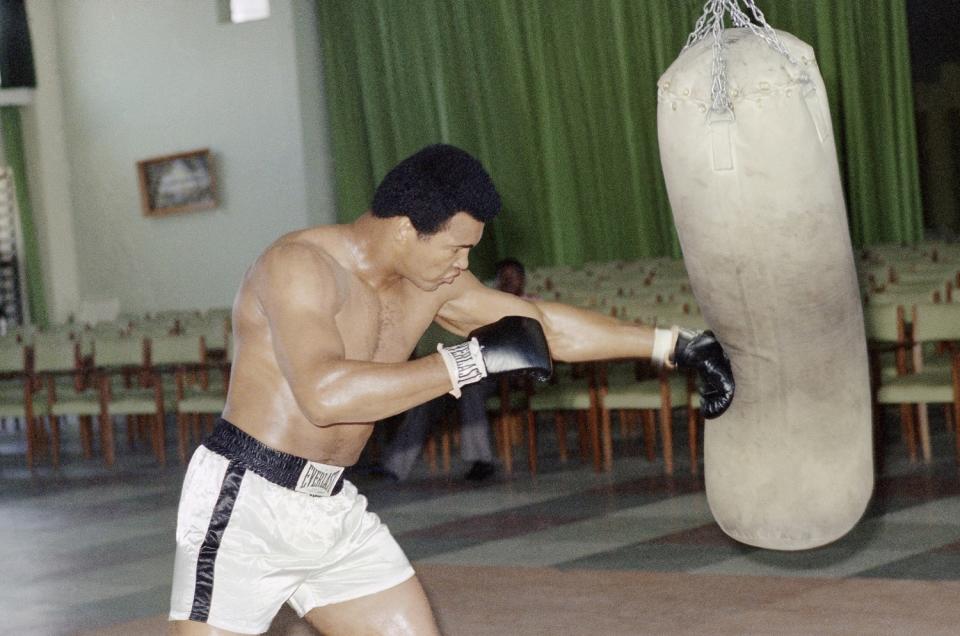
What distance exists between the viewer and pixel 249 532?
2.65 m

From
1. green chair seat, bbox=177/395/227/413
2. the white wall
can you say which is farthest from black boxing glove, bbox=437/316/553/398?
the white wall

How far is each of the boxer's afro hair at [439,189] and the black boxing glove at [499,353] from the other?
21 cm

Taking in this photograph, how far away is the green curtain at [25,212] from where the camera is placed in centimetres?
1670

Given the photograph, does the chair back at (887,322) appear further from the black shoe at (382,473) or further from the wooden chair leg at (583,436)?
the black shoe at (382,473)

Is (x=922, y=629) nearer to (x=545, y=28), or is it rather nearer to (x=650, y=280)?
(x=650, y=280)

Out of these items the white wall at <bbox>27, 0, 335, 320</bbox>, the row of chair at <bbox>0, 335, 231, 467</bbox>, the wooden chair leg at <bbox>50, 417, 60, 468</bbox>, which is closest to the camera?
the row of chair at <bbox>0, 335, 231, 467</bbox>

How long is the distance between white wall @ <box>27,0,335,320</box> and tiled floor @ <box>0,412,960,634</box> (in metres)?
7.44

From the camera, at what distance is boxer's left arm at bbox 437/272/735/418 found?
2.83 meters

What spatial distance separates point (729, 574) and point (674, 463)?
2630mm

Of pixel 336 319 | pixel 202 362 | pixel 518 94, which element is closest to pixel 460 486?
pixel 202 362

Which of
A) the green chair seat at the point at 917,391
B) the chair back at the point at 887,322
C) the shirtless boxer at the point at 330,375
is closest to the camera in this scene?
the shirtless boxer at the point at 330,375

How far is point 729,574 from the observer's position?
4988 millimetres

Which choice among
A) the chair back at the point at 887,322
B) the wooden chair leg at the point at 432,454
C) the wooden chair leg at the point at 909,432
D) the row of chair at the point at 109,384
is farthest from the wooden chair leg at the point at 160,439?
the wooden chair leg at the point at 909,432

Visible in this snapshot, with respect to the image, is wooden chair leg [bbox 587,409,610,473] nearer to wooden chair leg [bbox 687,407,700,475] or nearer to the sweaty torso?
wooden chair leg [bbox 687,407,700,475]
